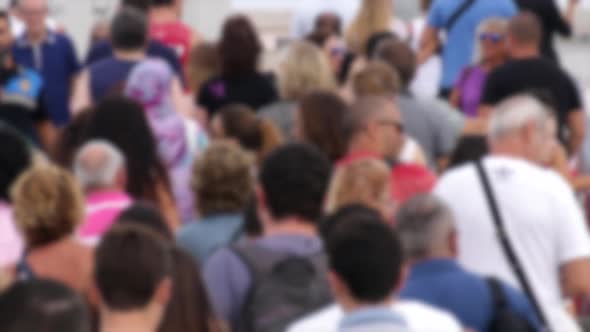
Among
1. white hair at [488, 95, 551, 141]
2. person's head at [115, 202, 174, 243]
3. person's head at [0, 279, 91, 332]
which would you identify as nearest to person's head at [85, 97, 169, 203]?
person's head at [115, 202, 174, 243]

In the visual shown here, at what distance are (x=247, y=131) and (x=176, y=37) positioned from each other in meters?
2.75

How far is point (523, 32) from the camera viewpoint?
900 cm

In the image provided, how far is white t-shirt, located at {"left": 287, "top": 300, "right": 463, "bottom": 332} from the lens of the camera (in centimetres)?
466

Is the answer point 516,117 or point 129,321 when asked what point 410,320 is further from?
point 516,117

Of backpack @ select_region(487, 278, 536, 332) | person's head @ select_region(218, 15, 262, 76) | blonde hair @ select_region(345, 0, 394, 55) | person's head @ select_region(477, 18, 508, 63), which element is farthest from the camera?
blonde hair @ select_region(345, 0, 394, 55)

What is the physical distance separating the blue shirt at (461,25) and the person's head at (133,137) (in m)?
3.97

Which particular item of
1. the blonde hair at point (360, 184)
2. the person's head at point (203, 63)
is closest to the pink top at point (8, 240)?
the blonde hair at point (360, 184)

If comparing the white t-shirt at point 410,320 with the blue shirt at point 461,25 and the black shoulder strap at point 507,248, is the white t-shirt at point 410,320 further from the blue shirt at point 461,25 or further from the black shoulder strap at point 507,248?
the blue shirt at point 461,25

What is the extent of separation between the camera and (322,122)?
7.50 meters

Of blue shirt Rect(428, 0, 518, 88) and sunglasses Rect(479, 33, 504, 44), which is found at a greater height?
blue shirt Rect(428, 0, 518, 88)

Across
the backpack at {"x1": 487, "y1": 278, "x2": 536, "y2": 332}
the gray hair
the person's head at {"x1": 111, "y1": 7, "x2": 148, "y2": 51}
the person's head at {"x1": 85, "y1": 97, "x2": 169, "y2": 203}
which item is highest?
the person's head at {"x1": 111, "y1": 7, "x2": 148, "y2": 51}

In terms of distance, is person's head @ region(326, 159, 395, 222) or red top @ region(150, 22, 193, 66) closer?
person's head @ region(326, 159, 395, 222)

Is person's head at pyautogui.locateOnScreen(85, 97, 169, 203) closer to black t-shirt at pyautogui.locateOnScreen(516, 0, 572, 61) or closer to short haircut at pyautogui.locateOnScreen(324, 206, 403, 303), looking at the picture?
short haircut at pyautogui.locateOnScreen(324, 206, 403, 303)

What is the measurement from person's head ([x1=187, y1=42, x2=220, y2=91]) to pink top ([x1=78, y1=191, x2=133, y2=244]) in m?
3.00
